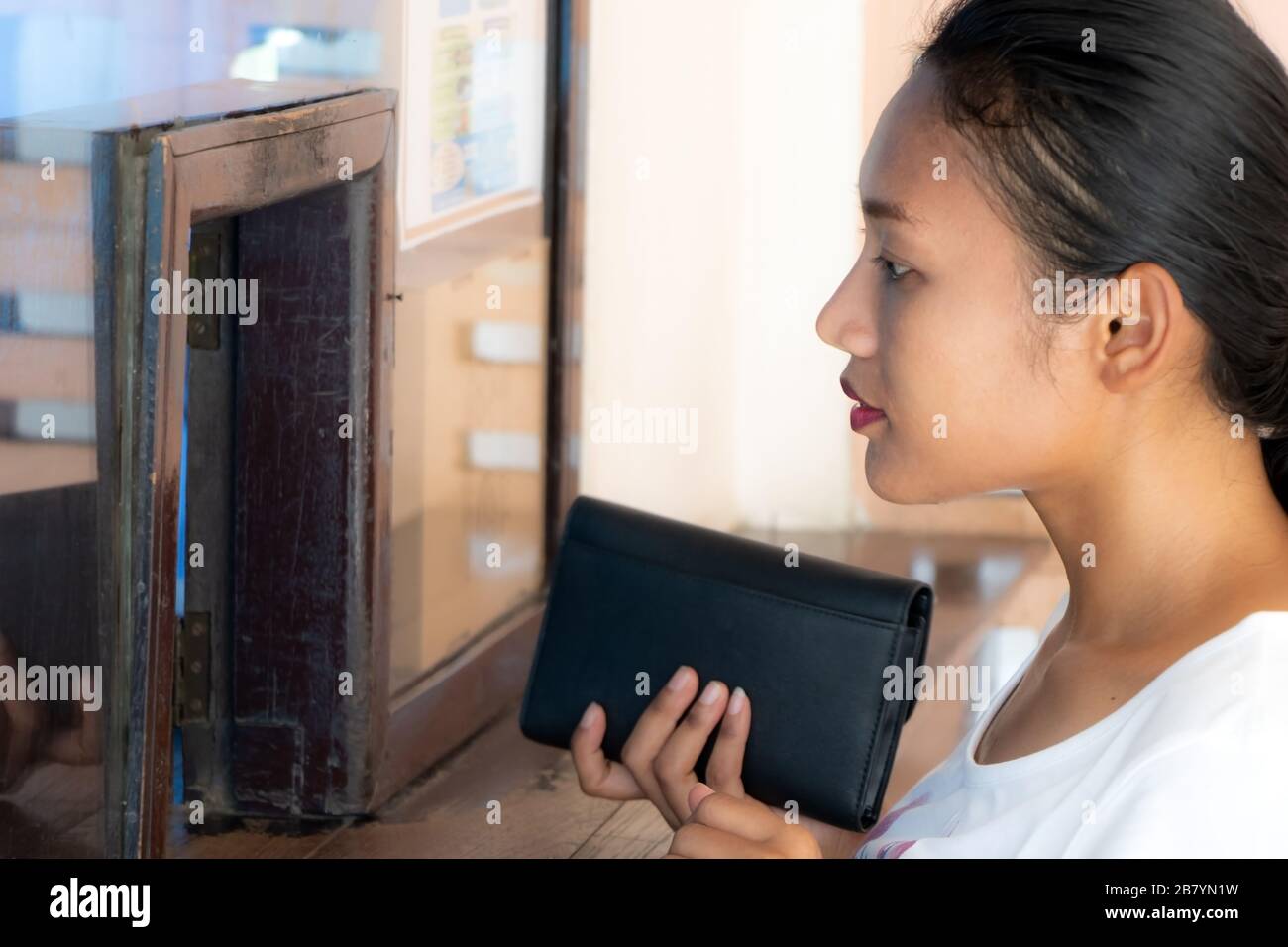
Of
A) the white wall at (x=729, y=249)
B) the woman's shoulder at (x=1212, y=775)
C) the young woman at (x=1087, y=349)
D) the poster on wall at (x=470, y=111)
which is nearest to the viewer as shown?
the woman's shoulder at (x=1212, y=775)

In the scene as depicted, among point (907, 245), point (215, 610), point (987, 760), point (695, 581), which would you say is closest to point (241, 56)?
point (215, 610)

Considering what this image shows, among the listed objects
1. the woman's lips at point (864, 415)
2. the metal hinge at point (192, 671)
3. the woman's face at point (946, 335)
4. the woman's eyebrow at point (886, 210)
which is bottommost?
the metal hinge at point (192, 671)

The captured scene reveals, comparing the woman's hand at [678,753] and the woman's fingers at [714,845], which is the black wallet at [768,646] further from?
the woman's fingers at [714,845]

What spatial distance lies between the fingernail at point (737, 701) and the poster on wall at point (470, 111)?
1.00m

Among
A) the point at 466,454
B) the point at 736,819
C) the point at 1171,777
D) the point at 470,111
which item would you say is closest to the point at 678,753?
the point at 736,819

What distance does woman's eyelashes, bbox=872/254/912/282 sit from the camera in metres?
0.94

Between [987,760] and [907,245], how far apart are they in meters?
0.31

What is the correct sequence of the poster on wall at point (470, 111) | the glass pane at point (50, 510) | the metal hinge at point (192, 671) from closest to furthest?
the glass pane at point (50, 510), the metal hinge at point (192, 671), the poster on wall at point (470, 111)

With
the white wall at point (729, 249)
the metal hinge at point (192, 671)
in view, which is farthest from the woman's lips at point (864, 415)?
the white wall at point (729, 249)

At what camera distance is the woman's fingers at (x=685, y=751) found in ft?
4.03

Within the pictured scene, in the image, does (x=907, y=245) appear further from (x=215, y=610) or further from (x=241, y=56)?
(x=215, y=610)

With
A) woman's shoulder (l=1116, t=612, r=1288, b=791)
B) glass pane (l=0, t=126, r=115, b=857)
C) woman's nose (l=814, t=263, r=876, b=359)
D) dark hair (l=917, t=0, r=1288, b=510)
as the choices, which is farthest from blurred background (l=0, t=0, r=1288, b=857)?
woman's shoulder (l=1116, t=612, r=1288, b=791)

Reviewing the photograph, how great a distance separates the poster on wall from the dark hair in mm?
1290

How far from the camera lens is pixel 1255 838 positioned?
2.48 ft
